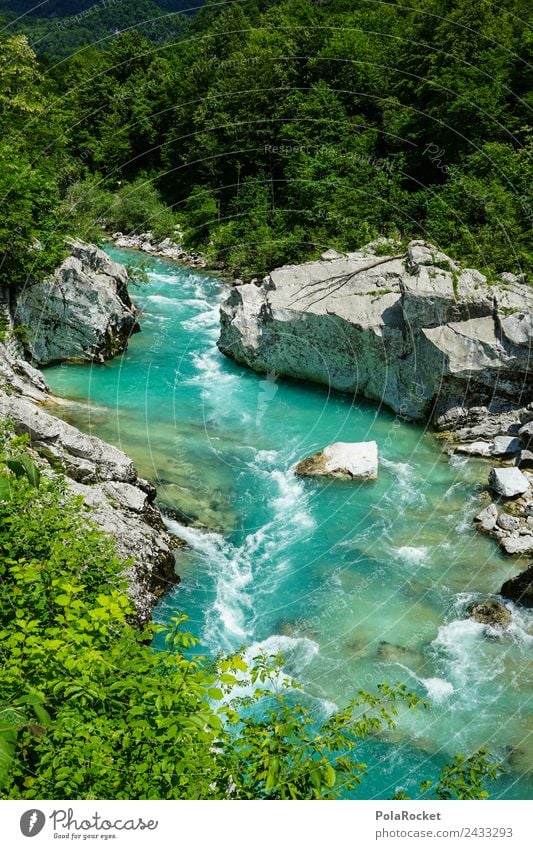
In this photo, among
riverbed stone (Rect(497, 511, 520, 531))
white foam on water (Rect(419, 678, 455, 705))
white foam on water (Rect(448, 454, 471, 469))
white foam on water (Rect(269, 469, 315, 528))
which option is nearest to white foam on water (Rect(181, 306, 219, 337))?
white foam on water (Rect(269, 469, 315, 528))

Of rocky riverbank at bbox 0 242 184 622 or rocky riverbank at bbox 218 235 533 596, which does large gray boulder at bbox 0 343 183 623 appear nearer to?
rocky riverbank at bbox 0 242 184 622

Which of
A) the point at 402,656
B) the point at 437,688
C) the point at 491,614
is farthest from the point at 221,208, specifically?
the point at 437,688

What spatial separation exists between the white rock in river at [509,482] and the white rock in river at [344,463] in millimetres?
3249

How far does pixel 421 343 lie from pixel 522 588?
10034 mm

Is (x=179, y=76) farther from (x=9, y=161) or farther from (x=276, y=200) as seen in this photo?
(x=9, y=161)

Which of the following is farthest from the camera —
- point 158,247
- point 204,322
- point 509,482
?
point 158,247

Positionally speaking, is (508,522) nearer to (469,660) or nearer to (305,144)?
(469,660)

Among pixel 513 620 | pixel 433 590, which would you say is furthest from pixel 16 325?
pixel 513 620

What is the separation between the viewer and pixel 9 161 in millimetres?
25219

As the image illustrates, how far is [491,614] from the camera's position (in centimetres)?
1373

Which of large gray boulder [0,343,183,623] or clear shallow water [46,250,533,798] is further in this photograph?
large gray boulder [0,343,183,623]

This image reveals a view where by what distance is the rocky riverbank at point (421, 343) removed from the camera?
68.6 feet

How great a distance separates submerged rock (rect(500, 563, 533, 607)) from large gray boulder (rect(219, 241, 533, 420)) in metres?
8.52

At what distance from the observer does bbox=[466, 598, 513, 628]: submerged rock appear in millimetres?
13602
